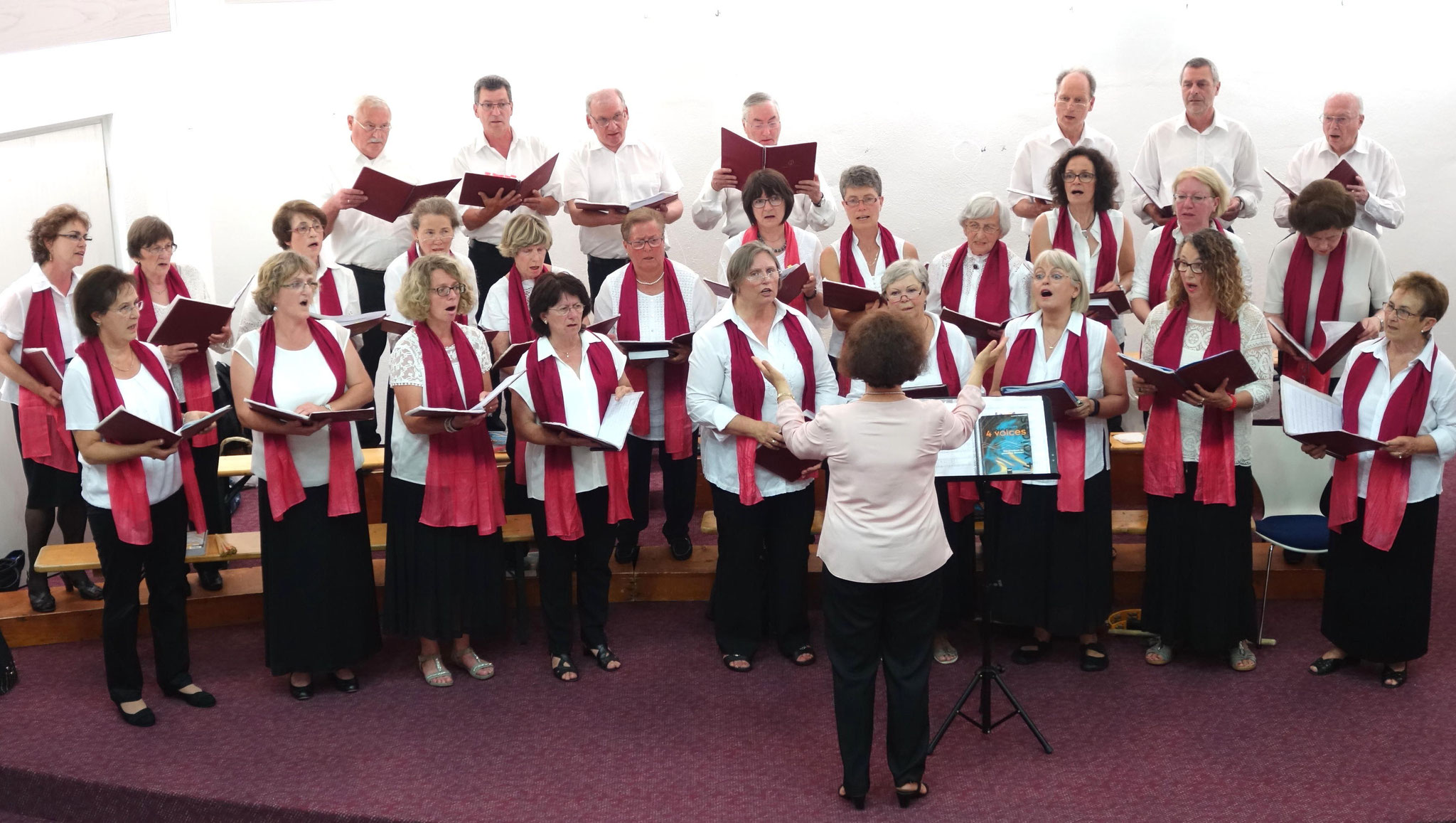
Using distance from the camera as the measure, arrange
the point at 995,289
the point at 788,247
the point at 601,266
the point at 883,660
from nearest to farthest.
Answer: the point at 883,660
the point at 995,289
the point at 788,247
the point at 601,266

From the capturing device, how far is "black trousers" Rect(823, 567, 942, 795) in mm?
3510

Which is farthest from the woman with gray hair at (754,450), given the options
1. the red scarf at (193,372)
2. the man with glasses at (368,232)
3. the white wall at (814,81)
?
the white wall at (814,81)

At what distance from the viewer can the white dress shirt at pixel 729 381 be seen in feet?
14.8

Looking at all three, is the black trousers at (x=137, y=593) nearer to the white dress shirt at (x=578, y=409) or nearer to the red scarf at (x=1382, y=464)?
the white dress shirt at (x=578, y=409)

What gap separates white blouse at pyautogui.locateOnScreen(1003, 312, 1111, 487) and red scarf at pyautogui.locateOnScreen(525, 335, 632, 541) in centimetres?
142

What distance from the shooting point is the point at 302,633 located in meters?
4.43

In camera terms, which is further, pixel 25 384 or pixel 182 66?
pixel 182 66

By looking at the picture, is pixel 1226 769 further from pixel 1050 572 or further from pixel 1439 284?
pixel 1439 284

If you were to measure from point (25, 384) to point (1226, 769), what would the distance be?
4479mm

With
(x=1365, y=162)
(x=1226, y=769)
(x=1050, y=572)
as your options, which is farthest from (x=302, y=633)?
(x=1365, y=162)

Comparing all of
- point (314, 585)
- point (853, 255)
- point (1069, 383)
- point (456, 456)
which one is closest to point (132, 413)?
point (314, 585)

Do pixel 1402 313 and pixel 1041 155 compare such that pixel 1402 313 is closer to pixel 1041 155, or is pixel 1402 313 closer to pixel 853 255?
pixel 853 255

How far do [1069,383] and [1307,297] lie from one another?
1.53 meters

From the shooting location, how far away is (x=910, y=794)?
368 centimetres
